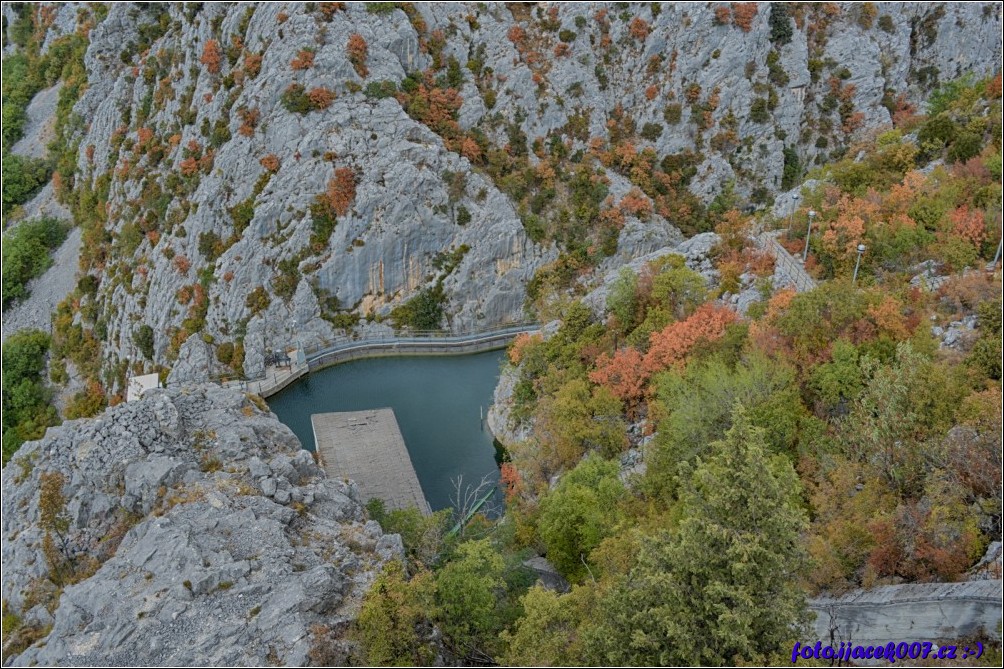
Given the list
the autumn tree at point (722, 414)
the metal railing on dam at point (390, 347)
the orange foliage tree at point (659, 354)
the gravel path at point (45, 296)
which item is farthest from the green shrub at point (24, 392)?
the autumn tree at point (722, 414)

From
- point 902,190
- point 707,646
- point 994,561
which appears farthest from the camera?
point 902,190

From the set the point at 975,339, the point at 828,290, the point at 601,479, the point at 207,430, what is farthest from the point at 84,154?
the point at 975,339

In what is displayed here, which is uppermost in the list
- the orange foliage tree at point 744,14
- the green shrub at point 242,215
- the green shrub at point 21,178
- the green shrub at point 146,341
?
the orange foliage tree at point 744,14

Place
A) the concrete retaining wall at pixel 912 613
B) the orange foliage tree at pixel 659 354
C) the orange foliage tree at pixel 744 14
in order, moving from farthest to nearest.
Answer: the orange foliage tree at pixel 744 14 < the orange foliage tree at pixel 659 354 < the concrete retaining wall at pixel 912 613

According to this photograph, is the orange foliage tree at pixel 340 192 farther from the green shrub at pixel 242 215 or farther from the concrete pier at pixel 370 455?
the concrete pier at pixel 370 455

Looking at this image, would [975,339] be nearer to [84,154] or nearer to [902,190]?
[902,190]

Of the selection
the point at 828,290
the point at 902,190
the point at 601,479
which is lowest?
the point at 601,479
